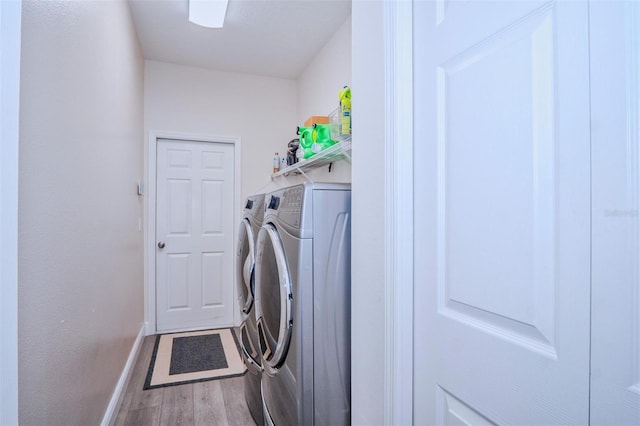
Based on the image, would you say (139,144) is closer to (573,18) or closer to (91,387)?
(91,387)

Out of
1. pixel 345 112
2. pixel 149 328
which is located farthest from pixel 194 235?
pixel 345 112

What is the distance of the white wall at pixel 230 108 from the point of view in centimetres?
336

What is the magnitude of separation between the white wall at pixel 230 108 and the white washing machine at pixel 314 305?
2476mm

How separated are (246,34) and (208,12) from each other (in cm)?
49

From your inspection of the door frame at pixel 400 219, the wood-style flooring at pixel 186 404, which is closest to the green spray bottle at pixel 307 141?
the door frame at pixel 400 219

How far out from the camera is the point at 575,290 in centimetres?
59

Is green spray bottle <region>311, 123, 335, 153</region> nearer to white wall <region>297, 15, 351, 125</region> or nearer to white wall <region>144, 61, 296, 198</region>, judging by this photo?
white wall <region>297, 15, 351, 125</region>

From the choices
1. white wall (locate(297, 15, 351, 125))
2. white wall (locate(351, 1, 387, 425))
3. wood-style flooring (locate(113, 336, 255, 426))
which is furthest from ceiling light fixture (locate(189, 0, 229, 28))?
wood-style flooring (locate(113, 336, 255, 426))

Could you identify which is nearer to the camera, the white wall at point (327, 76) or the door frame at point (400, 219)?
the door frame at point (400, 219)

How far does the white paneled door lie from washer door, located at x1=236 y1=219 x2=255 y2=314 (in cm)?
155

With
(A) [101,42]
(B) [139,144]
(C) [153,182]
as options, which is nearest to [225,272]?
(C) [153,182]

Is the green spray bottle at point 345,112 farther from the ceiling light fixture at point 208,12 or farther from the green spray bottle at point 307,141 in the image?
the ceiling light fixture at point 208,12

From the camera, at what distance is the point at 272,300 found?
1.43 m

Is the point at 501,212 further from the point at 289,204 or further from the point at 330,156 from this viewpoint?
the point at 330,156
